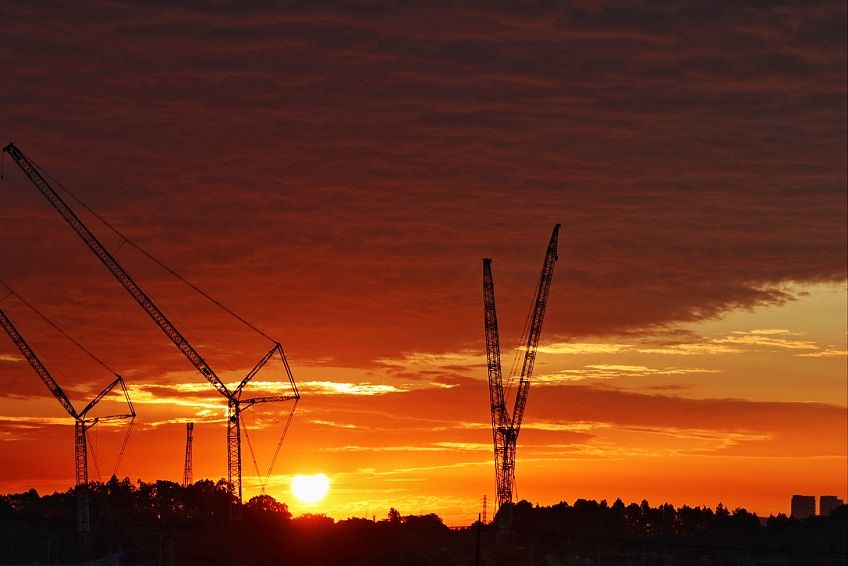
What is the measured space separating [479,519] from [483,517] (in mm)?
7508

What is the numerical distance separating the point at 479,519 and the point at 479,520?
43cm

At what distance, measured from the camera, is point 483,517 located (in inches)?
7003

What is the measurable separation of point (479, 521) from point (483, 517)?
671 centimetres

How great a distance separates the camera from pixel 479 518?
17025cm

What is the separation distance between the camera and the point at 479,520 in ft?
561

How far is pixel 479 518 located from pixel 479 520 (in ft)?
2.41

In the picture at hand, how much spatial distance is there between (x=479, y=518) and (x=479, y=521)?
116 cm

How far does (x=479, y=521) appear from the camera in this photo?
171 meters

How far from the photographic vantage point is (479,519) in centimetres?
17050

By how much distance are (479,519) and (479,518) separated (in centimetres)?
A: 31
